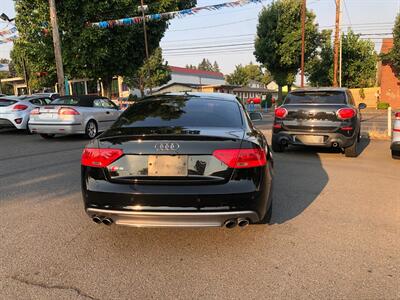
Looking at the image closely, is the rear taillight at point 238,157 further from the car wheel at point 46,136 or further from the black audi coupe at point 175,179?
the car wheel at point 46,136

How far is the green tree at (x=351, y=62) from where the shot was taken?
134 ft

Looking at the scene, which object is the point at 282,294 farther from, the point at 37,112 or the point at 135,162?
the point at 37,112

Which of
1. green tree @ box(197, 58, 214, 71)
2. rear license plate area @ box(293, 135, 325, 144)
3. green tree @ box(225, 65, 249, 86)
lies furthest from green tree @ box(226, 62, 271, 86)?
rear license plate area @ box(293, 135, 325, 144)

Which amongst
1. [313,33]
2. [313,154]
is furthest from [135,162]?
[313,33]

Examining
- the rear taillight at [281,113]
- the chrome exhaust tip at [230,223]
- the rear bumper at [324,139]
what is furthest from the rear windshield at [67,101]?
the chrome exhaust tip at [230,223]

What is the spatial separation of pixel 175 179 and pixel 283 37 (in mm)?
38743

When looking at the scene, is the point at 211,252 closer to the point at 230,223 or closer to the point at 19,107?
the point at 230,223

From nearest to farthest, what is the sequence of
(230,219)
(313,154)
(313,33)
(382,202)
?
(230,219) → (382,202) → (313,154) → (313,33)

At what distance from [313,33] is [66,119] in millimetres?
34856

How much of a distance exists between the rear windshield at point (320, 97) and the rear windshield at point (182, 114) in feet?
14.6

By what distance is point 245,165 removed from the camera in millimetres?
3457

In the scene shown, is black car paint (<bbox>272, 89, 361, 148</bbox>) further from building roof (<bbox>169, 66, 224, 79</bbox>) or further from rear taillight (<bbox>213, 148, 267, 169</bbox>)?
building roof (<bbox>169, 66, 224, 79</bbox>)

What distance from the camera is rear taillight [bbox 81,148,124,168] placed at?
351cm

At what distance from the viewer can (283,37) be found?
39344 millimetres
